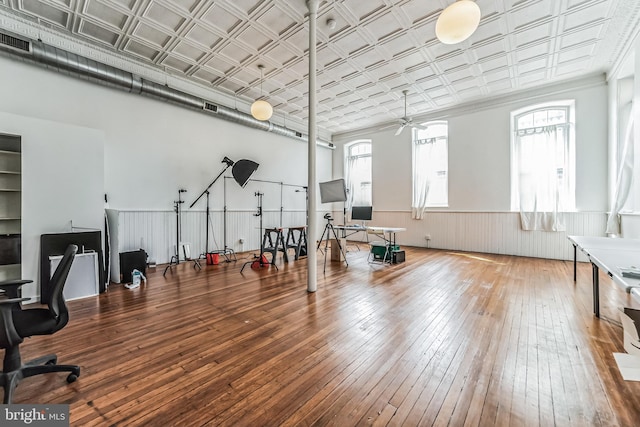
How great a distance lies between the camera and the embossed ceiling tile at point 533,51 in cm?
442

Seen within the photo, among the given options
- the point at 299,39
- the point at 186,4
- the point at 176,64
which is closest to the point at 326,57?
the point at 299,39

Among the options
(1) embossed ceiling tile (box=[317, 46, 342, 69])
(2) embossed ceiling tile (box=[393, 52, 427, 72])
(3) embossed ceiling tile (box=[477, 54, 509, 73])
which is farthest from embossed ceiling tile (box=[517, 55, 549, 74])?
(1) embossed ceiling tile (box=[317, 46, 342, 69])

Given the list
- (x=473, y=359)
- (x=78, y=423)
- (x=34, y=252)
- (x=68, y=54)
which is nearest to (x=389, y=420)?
(x=473, y=359)

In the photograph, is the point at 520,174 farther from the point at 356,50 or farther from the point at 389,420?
the point at 389,420

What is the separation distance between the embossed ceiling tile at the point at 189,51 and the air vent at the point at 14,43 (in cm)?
184

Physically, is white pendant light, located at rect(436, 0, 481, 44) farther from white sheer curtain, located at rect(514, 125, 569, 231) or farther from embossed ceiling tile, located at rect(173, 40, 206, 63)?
white sheer curtain, located at rect(514, 125, 569, 231)

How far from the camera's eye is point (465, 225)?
6.90 metres

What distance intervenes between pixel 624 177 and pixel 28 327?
288 inches

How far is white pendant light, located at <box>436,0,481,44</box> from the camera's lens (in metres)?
2.53

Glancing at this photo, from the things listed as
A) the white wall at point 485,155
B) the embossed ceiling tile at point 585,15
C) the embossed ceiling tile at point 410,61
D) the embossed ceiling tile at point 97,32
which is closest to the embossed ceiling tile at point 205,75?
the embossed ceiling tile at point 97,32

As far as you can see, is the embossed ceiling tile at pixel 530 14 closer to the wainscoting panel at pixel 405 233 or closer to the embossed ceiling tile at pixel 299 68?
the embossed ceiling tile at pixel 299 68

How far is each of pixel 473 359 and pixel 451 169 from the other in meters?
6.18

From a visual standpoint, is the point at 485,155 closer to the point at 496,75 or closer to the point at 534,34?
the point at 496,75

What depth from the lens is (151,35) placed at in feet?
13.5
